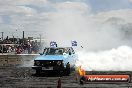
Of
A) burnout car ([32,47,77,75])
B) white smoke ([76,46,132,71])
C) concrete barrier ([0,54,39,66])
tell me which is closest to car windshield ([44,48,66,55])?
burnout car ([32,47,77,75])

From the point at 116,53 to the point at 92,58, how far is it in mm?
1663

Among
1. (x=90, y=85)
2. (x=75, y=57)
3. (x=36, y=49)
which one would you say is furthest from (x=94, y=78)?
(x=36, y=49)

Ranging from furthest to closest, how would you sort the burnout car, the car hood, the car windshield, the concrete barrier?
the concrete barrier, the car windshield, the car hood, the burnout car

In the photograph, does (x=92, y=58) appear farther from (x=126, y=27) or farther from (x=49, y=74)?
(x=126, y=27)

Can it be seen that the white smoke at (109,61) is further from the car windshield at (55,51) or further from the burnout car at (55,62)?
the burnout car at (55,62)

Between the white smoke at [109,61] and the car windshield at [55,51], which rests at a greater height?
the car windshield at [55,51]

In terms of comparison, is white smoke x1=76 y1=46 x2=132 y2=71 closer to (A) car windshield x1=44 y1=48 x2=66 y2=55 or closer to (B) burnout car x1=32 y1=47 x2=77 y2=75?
(A) car windshield x1=44 y1=48 x2=66 y2=55

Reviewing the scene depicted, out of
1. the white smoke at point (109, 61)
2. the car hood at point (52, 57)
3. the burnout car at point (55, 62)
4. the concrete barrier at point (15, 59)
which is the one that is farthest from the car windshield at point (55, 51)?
the concrete barrier at point (15, 59)

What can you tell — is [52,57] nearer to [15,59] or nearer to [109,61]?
[109,61]

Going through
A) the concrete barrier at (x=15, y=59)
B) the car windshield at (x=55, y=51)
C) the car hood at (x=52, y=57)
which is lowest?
the concrete barrier at (x=15, y=59)

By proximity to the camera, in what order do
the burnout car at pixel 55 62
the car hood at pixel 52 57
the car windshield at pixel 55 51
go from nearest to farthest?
1. the burnout car at pixel 55 62
2. the car hood at pixel 52 57
3. the car windshield at pixel 55 51

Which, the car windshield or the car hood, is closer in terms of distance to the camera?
the car hood

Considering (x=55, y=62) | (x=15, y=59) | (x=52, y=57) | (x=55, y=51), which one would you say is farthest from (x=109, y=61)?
(x=15, y=59)

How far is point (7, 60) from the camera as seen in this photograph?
35.1 meters
